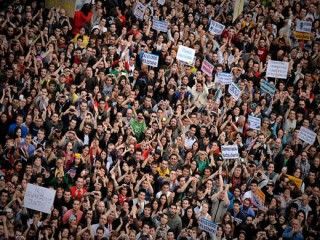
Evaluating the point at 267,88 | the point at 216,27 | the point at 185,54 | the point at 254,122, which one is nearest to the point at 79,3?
the point at 185,54

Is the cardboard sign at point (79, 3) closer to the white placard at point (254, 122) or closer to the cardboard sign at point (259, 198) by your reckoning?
the white placard at point (254, 122)

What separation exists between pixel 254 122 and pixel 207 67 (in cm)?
141

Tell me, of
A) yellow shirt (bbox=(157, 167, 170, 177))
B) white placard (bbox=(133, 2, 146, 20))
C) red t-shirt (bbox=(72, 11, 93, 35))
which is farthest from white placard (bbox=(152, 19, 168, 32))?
yellow shirt (bbox=(157, 167, 170, 177))

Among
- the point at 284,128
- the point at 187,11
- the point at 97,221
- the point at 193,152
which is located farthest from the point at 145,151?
the point at 187,11

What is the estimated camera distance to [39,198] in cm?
1043

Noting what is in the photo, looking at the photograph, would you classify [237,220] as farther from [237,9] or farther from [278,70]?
[237,9]

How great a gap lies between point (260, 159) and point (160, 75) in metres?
2.31

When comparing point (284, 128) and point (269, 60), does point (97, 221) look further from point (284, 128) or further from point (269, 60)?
point (269, 60)

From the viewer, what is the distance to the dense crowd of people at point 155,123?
1087cm

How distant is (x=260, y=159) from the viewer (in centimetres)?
1230

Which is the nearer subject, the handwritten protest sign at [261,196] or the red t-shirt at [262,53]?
the handwritten protest sign at [261,196]

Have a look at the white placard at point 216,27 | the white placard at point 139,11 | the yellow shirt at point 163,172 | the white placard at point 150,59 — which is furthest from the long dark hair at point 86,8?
the yellow shirt at point 163,172

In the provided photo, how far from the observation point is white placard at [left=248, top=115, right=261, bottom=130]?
42.1 ft

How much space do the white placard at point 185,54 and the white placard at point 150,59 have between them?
1.43ft
